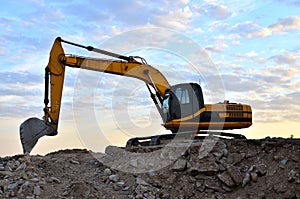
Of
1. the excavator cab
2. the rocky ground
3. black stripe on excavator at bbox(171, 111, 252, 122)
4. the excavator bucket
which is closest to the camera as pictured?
the rocky ground

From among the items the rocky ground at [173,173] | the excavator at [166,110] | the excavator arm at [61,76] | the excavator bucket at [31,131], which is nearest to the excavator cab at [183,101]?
the excavator at [166,110]

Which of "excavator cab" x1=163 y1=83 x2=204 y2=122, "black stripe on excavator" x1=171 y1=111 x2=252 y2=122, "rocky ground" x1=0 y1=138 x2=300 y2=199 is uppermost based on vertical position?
"excavator cab" x1=163 y1=83 x2=204 y2=122

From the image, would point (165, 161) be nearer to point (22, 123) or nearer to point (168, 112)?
point (168, 112)

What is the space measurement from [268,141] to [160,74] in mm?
5529

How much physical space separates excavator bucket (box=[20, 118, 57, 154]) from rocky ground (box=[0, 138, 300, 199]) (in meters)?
1.32

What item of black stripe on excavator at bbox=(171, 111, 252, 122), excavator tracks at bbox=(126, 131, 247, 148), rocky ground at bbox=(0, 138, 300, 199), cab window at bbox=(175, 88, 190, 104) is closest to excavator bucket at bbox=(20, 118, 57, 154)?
rocky ground at bbox=(0, 138, 300, 199)

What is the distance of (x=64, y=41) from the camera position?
1511 centimetres

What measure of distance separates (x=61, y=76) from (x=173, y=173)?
237 inches

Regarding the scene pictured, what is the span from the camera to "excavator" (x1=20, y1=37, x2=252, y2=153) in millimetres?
14047

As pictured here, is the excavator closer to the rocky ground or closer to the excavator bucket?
the excavator bucket

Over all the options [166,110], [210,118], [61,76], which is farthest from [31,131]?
[210,118]

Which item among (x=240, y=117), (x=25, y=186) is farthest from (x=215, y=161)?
(x=25, y=186)

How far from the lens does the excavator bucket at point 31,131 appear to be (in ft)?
45.3

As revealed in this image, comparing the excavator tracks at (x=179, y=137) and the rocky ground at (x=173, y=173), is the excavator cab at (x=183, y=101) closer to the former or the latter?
the excavator tracks at (x=179, y=137)
